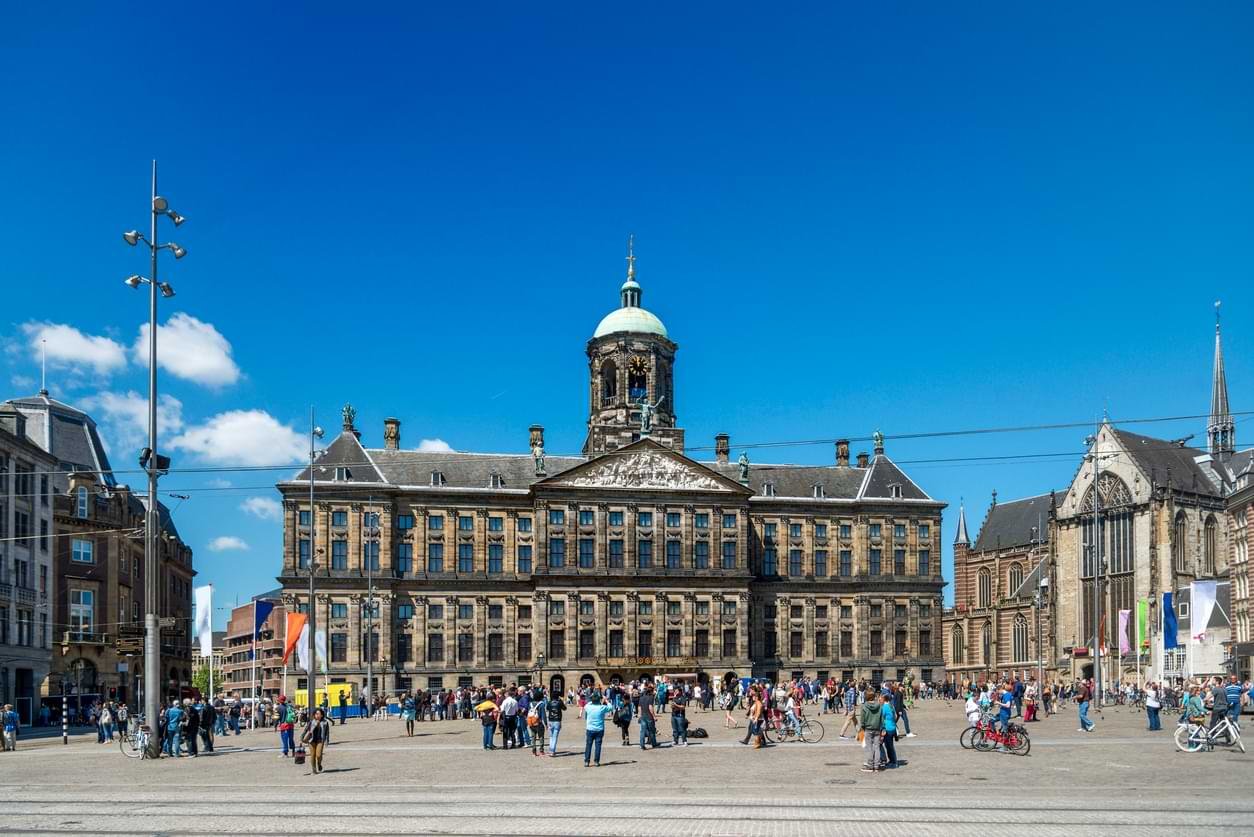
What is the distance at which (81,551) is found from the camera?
72312 mm

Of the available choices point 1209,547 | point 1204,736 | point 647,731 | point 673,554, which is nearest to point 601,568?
point 673,554

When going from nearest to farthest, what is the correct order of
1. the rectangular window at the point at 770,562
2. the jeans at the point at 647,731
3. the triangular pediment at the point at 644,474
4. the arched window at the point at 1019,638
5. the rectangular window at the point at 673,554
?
1. the jeans at the point at 647,731
2. the triangular pediment at the point at 644,474
3. the rectangular window at the point at 673,554
4. the rectangular window at the point at 770,562
5. the arched window at the point at 1019,638

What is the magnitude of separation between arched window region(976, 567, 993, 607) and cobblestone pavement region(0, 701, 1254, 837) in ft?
276

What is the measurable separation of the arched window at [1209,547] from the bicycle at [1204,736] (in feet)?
225

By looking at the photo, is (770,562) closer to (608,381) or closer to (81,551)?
(608,381)

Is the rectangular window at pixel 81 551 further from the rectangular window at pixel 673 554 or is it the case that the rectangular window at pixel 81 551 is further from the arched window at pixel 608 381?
the arched window at pixel 608 381

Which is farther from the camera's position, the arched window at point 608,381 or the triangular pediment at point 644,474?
the arched window at point 608,381

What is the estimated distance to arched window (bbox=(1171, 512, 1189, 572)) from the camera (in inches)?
3720

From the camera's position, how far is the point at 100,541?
73.9 m

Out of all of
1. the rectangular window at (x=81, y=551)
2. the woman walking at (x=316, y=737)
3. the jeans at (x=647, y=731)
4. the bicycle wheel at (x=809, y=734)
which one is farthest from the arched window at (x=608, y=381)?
the woman walking at (x=316, y=737)

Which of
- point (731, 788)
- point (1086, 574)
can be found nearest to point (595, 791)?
point (731, 788)

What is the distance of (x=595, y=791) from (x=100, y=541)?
57738mm

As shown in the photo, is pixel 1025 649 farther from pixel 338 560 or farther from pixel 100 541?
pixel 100 541

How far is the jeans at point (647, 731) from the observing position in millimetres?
35094
